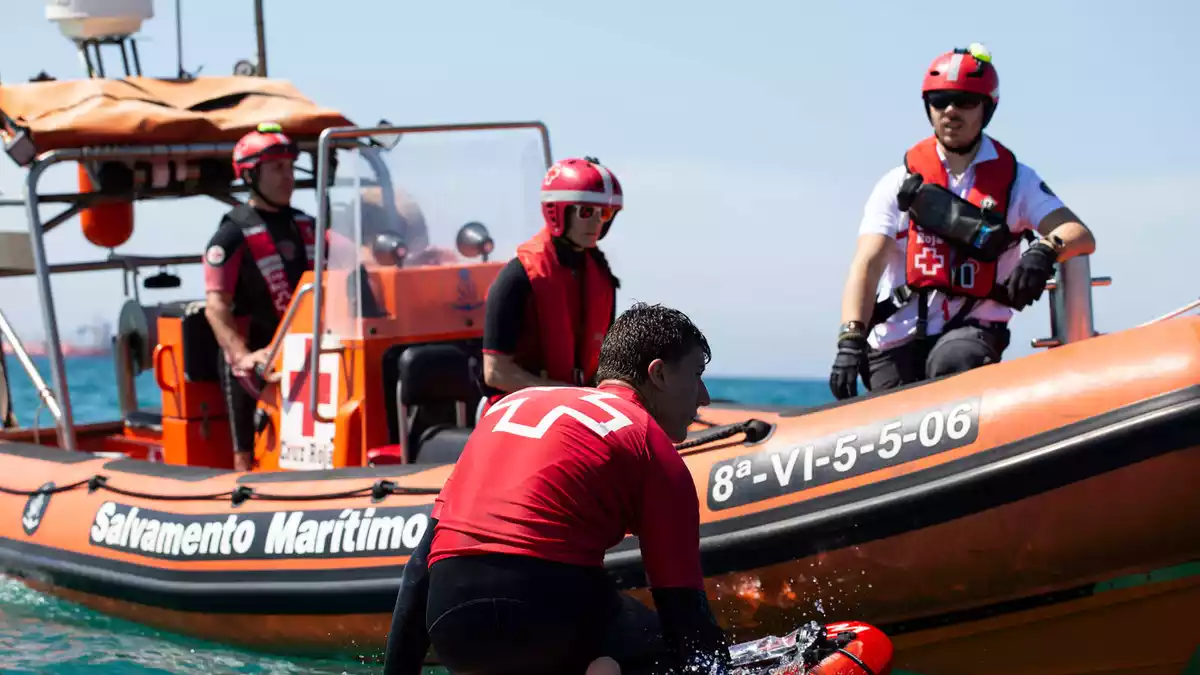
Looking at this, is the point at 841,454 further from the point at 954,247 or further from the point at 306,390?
the point at 306,390

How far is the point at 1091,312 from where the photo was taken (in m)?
4.59

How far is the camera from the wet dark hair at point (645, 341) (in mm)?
3146

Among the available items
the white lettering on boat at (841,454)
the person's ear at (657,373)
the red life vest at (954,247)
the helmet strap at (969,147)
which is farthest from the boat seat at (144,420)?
the person's ear at (657,373)

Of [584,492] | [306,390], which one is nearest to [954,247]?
[584,492]

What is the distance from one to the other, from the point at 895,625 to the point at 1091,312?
119 centimetres

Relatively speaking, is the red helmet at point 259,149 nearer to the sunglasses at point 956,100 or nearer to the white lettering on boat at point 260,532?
the white lettering on boat at point 260,532

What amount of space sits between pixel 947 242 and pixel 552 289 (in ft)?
4.57

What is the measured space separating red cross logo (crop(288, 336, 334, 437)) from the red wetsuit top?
124 inches

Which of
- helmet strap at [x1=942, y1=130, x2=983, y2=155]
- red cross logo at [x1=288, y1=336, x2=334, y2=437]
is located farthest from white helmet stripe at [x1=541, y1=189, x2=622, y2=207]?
red cross logo at [x1=288, y1=336, x2=334, y2=437]

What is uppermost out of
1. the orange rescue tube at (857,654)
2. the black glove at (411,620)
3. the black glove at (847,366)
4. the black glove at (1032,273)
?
the black glove at (1032,273)

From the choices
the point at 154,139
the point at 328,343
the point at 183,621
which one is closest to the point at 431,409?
the point at 328,343

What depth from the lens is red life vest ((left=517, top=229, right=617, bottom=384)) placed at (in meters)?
5.25

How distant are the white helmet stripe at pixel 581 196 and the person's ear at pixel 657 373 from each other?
6.98ft

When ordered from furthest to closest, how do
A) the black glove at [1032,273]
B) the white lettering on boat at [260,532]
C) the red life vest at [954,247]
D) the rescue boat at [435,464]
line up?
the white lettering on boat at [260,532] < the red life vest at [954,247] < the black glove at [1032,273] < the rescue boat at [435,464]
